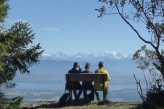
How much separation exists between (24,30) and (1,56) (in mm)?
1497

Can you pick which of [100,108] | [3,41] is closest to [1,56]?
[3,41]

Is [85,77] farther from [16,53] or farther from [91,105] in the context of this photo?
[16,53]

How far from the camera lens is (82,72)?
2470cm

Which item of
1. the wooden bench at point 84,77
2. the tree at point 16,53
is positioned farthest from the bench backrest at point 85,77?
the tree at point 16,53

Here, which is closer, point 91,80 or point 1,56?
point 1,56

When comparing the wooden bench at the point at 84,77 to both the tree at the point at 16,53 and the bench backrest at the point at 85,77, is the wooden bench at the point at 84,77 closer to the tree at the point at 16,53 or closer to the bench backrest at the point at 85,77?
the bench backrest at the point at 85,77

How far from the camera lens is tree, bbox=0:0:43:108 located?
58.3 feet

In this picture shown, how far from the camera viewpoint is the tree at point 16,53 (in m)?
17.8

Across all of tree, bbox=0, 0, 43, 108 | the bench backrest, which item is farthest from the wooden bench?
tree, bbox=0, 0, 43, 108

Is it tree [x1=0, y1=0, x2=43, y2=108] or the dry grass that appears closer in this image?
tree [x1=0, y1=0, x2=43, y2=108]

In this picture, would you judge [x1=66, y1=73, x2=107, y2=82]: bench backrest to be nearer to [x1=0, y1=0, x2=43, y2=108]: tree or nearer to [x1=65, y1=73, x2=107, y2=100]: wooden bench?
[x1=65, y1=73, x2=107, y2=100]: wooden bench

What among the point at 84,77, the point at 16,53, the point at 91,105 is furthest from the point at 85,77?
the point at 16,53

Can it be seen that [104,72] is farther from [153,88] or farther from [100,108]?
[153,88]

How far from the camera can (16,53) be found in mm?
18641
